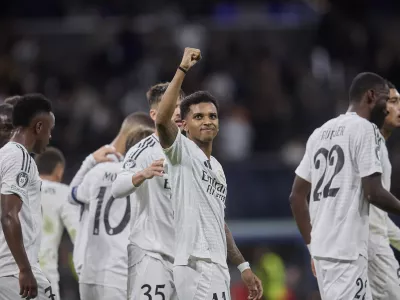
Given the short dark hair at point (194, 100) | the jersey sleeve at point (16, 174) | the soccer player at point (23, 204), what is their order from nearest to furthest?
the soccer player at point (23, 204)
the jersey sleeve at point (16, 174)
the short dark hair at point (194, 100)

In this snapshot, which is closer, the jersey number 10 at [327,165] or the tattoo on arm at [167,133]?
A: the tattoo on arm at [167,133]

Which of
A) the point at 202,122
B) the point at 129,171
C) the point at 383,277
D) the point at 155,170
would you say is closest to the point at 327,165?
the point at 383,277

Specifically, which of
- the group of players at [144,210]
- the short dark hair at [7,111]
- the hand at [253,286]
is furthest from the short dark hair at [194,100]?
the short dark hair at [7,111]

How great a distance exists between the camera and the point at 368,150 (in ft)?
27.4

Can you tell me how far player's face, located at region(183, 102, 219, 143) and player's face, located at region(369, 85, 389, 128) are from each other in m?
A: 1.56

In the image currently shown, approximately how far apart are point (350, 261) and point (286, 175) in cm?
956

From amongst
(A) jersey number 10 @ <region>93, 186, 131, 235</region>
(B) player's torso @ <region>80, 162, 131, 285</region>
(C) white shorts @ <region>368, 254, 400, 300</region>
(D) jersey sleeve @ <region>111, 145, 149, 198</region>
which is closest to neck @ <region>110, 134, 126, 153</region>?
(B) player's torso @ <region>80, 162, 131, 285</region>

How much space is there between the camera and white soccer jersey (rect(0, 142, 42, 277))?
7984 millimetres

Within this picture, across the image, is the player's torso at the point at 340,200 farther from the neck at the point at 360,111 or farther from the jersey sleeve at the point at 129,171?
the jersey sleeve at the point at 129,171

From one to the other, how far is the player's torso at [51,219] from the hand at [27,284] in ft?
8.96

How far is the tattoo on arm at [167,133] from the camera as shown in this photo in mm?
7406

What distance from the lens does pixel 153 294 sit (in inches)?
329

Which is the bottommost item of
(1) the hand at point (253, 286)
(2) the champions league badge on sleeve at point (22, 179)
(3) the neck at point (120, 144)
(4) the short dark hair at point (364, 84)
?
(1) the hand at point (253, 286)

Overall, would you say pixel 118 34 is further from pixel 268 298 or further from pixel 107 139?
pixel 268 298
